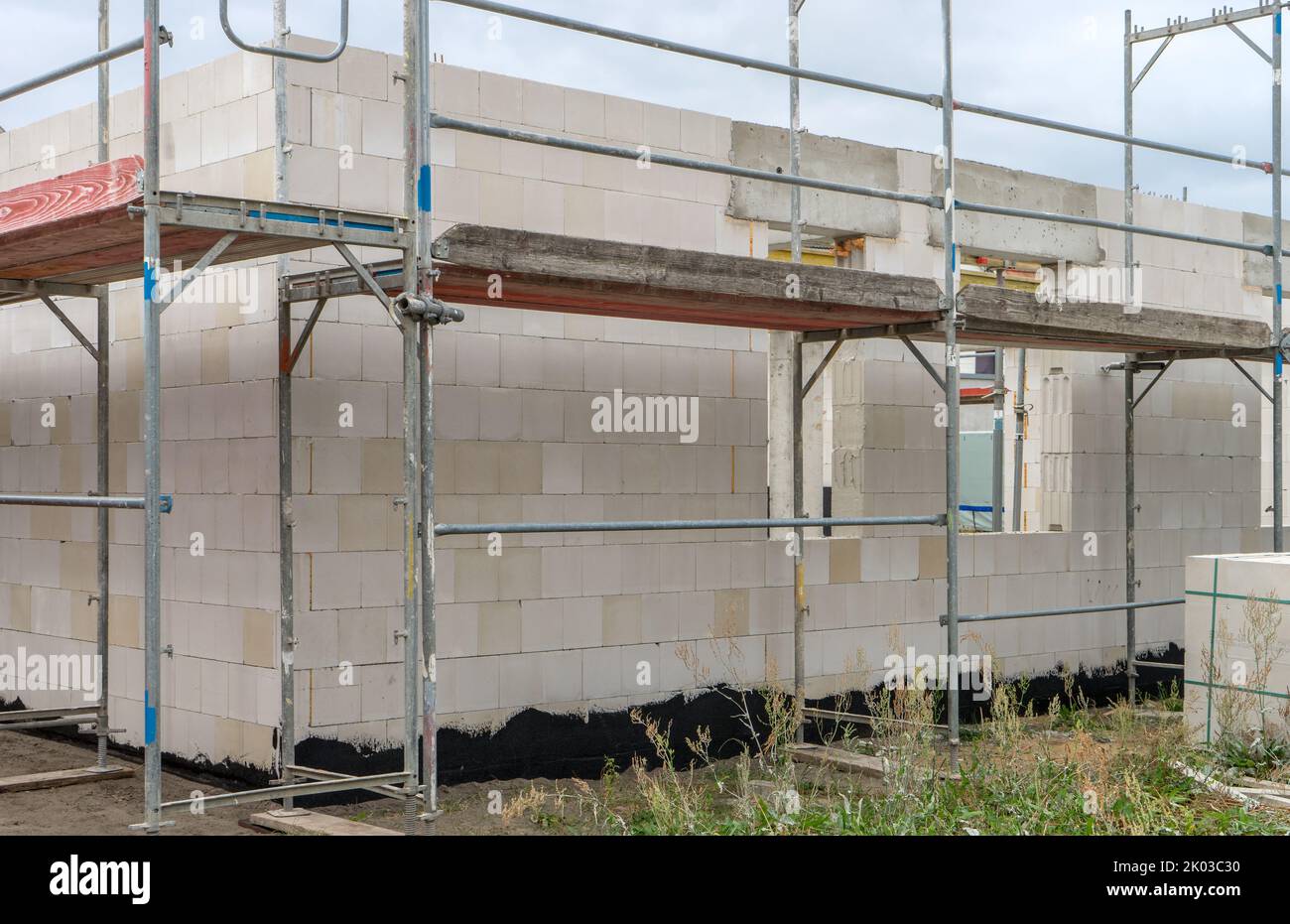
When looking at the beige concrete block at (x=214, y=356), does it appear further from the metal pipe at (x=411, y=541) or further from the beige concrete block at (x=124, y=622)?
the metal pipe at (x=411, y=541)

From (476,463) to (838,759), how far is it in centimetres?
255

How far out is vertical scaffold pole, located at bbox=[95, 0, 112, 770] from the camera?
757 cm

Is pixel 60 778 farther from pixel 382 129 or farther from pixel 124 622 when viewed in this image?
pixel 382 129

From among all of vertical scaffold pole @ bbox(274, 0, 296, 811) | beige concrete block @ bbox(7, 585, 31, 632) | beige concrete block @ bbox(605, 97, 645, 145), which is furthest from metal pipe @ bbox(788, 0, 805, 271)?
beige concrete block @ bbox(7, 585, 31, 632)

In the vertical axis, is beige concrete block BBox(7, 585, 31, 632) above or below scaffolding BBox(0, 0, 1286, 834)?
below

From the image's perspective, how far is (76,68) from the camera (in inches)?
272

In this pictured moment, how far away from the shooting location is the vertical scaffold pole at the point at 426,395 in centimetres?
568

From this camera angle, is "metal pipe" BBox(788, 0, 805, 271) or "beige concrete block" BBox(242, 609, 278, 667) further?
"metal pipe" BBox(788, 0, 805, 271)

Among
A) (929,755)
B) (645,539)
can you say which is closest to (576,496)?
(645,539)

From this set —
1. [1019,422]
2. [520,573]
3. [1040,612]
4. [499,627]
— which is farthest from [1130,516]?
[499,627]

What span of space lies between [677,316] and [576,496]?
1151 millimetres

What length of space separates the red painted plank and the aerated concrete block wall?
1171mm

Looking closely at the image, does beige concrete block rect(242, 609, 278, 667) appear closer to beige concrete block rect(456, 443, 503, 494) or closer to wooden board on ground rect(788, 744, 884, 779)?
beige concrete block rect(456, 443, 503, 494)
